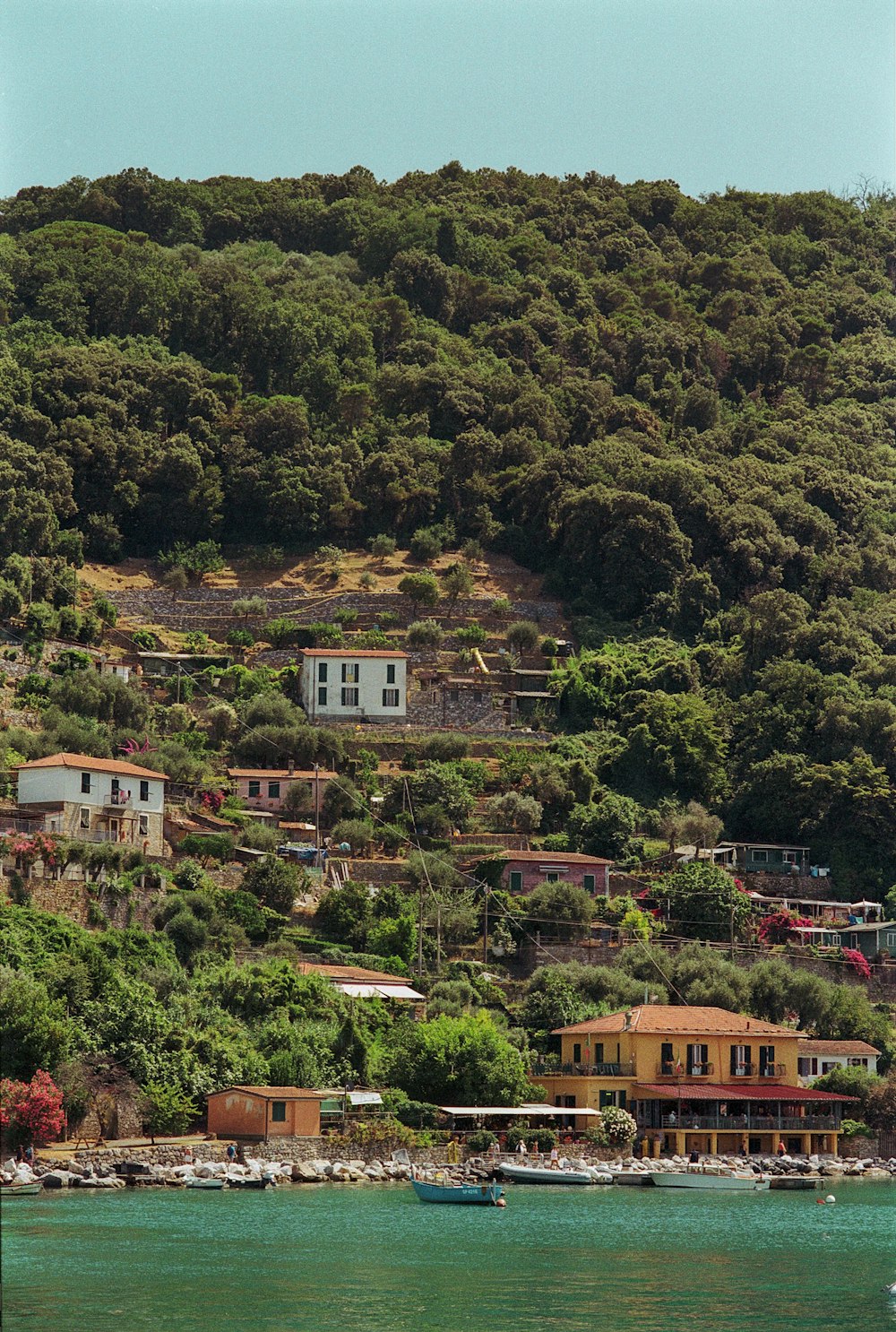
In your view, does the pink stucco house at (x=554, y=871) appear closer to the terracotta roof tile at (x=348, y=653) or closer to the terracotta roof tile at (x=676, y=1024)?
the terracotta roof tile at (x=676, y=1024)

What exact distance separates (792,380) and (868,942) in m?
43.6

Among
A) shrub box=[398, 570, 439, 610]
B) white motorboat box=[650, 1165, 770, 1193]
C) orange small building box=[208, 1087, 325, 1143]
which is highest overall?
shrub box=[398, 570, 439, 610]

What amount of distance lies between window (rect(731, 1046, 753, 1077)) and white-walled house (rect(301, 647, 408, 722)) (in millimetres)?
22010

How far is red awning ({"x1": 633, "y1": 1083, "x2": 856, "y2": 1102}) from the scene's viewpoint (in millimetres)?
52375

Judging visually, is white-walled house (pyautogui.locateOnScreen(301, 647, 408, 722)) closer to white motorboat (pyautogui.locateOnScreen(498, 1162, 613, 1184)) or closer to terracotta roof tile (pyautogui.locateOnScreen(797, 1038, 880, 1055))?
terracotta roof tile (pyautogui.locateOnScreen(797, 1038, 880, 1055))

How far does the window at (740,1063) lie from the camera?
54469 millimetres

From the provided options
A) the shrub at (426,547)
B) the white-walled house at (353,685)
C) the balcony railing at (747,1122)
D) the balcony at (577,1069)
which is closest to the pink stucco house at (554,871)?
the balcony at (577,1069)

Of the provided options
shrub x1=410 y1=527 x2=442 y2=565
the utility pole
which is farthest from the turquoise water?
shrub x1=410 y1=527 x2=442 y2=565

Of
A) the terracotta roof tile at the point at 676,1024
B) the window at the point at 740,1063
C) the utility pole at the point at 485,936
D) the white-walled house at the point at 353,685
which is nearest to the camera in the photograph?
the terracotta roof tile at the point at 676,1024

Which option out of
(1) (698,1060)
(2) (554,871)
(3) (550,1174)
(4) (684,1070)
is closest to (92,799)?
(2) (554,871)

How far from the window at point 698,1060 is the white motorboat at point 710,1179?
3963mm

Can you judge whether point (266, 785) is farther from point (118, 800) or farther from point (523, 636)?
point (523, 636)

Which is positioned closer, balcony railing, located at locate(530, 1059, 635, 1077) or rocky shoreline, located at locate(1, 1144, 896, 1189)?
rocky shoreline, located at locate(1, 1144, 896, 1189)

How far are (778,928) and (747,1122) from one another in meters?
10.4
